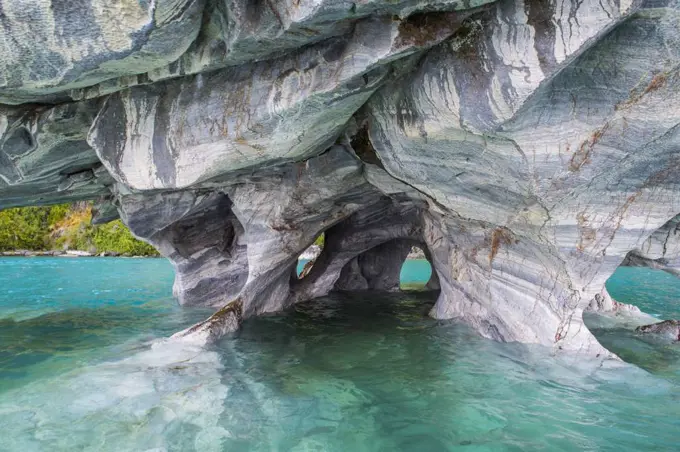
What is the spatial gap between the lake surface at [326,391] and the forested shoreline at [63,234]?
42062 mm

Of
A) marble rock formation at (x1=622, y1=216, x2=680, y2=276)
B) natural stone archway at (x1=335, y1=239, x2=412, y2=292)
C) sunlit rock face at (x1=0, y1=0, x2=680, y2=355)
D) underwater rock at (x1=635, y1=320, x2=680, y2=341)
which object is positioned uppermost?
sunlit rock face at (x1=0, y1=0, x2=680, y2=355)

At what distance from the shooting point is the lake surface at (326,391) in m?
4.81

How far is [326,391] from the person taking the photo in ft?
20.3

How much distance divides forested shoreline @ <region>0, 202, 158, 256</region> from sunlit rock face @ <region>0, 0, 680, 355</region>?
41.6 metres

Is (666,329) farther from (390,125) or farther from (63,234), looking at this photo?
(63,234)

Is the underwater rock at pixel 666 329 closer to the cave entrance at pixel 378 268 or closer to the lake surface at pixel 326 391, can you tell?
the lake surface at pixel 326 391

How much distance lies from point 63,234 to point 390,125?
58208mm

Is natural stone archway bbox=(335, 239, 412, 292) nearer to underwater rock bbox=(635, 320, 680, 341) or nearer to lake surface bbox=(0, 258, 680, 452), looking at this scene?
lake surface bbox=(0, 258, 680, 452)

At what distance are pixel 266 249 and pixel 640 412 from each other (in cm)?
799

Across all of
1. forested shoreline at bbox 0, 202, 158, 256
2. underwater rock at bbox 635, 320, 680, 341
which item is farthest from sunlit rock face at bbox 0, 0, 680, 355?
forested shoreline at bbox 0, 202, 158, 256

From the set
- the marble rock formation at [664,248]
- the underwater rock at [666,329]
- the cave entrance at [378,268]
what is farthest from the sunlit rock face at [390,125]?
the cave entrance at [378,268]

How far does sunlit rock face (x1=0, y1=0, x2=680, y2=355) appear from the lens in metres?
5.03

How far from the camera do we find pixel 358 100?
21.5 ft

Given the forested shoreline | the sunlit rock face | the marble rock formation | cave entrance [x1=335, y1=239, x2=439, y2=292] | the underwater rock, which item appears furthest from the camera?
the forested shoreline
